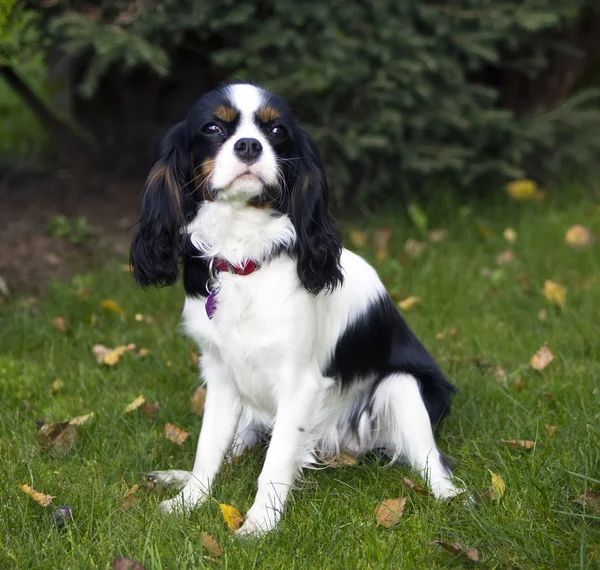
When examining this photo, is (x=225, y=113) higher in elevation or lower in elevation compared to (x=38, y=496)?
higher

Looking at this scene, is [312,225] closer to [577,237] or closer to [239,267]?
[239,267]

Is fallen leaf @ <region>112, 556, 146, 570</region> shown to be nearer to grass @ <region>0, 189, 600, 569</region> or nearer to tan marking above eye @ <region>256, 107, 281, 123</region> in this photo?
grass @ <region>0, 189, 600, 569</region>

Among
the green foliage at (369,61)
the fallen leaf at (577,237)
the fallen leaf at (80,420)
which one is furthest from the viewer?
the fallen leaf at (577,237)

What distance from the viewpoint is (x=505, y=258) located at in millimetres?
4953

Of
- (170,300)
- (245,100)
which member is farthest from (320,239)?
(170,300)

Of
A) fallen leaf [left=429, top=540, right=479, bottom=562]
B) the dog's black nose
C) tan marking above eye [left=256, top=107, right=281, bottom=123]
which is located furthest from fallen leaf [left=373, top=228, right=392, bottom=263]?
fallen leaf [left=429, top=540, right=479, bottom=562]

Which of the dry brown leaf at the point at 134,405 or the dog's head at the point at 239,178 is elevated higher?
the dog's head at the point at 239,178

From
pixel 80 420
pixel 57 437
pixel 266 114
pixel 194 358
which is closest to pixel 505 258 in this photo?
pixel 194 358

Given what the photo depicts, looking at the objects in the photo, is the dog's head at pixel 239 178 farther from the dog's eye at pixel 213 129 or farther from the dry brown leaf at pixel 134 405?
the dry brown leaf at pixel 134 405

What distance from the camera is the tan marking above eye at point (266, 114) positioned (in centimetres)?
260

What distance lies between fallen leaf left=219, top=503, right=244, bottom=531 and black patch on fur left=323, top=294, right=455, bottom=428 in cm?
56

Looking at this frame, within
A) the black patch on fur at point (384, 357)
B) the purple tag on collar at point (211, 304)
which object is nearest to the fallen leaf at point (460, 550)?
the black patch on fur at point (384, 357)

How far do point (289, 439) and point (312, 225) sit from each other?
0.66 m

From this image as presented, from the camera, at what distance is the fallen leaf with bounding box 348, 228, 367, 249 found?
5.01 meters
